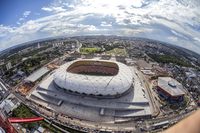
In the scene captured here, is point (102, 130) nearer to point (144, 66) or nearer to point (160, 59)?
point (144, 66)

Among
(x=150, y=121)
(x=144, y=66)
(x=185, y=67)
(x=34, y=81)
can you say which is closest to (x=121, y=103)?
(x=150, y=121)

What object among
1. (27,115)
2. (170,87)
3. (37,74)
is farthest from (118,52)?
(27,115)

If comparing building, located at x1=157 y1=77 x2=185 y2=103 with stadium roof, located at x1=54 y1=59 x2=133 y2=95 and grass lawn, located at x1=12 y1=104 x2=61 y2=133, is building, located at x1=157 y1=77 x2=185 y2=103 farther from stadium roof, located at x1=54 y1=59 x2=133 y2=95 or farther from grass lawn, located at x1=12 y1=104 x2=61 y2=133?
grass lawn, located at x1=12 y1=104 x2=61 y2=133

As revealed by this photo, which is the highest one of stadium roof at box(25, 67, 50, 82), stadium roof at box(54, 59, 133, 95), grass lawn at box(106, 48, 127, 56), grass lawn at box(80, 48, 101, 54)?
stadium roof at box(54, 59, 133, 95)

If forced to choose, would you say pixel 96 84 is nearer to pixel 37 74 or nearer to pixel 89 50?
pixel 37 74

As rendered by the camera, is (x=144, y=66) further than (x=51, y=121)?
Yes

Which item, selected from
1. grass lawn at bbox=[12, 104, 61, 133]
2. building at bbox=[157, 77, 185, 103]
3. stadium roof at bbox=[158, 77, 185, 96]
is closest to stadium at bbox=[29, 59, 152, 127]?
grass lawn at bbox=[12, 104, 61, 133]
